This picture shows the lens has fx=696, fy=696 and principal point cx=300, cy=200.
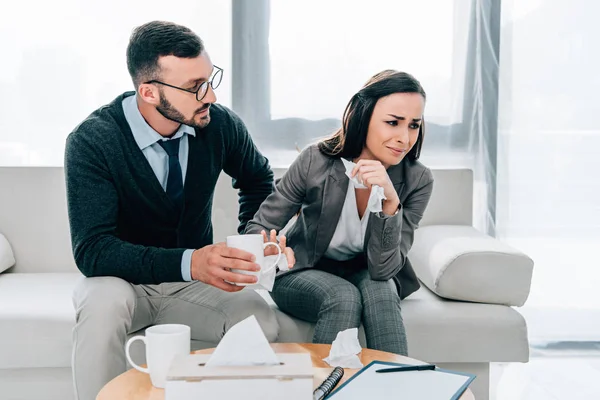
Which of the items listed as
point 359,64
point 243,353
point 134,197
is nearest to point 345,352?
point 243,353

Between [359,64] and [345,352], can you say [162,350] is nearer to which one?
[345,352]

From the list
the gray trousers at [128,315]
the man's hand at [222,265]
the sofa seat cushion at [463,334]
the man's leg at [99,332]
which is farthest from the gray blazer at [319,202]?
the man's leg at [99,332]

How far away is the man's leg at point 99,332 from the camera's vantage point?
145 cm

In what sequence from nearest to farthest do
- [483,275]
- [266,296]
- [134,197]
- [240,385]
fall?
[240,385] < [134,197] < [483,275] < [266,296]

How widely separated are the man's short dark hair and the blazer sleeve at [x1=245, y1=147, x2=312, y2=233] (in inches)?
16.0

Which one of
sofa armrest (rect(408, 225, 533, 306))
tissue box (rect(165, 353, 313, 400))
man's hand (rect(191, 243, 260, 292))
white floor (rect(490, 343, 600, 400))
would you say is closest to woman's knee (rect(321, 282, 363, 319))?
man's hand (rect(191, 243, 260, 292))

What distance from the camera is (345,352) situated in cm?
129

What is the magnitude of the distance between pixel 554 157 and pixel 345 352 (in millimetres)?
1951

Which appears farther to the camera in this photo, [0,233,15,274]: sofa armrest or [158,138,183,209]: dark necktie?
[0,233,15,274]: sofa armrest

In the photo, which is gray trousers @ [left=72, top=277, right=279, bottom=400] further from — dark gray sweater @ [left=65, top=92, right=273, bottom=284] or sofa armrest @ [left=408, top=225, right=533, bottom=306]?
sofa armrest @ [left=408, top=225, right=533, bottom=306]

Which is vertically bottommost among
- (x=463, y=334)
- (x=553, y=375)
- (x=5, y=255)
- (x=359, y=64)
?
(x=553, y=375)

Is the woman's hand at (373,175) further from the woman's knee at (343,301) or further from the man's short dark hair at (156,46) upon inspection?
the man's short dark hair at (156,46)

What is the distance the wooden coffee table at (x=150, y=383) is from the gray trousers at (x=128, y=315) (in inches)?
9.2

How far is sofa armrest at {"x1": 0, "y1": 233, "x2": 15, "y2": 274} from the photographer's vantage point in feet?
7.38
